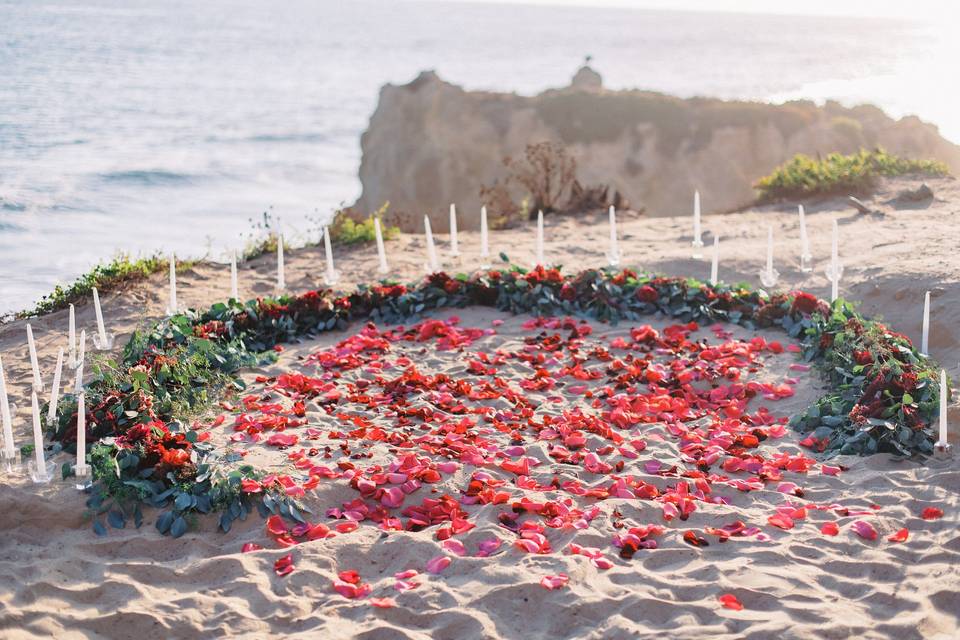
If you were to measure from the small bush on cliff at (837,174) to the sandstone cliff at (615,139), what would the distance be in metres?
13.3

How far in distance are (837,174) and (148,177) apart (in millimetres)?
25367

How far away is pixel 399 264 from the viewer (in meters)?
11.6

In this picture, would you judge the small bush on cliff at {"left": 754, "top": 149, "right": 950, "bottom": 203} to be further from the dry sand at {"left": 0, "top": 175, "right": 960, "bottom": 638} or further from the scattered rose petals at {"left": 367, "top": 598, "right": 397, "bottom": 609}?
the scattered rose petals at {"left": 367, "top": 598, "right": 397, "bottom": 609}

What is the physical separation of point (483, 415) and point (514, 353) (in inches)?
57.7

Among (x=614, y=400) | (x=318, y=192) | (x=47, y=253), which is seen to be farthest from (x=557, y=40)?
(x=614, y=400)

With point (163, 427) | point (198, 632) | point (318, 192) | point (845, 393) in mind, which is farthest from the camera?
point (318, 192)

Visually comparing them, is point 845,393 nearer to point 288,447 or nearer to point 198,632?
point 288,447

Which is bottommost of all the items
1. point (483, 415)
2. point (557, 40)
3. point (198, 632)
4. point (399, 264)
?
point (198, 632)

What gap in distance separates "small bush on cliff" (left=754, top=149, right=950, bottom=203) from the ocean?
7532 millimetres

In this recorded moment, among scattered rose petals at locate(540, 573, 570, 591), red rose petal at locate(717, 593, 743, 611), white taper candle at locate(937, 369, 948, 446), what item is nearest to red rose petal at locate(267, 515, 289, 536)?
scattered rose petals at locate(540, 573, 570, 591)

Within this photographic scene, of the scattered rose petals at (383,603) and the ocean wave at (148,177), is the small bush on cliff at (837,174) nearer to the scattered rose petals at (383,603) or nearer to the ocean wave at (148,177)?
the scattered rose petals at (383,603)

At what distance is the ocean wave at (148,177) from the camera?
100ft

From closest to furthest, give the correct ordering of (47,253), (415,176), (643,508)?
1. (643,508)
2. (47,253)
3. (415,176)

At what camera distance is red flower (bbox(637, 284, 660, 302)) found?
31.6ft
